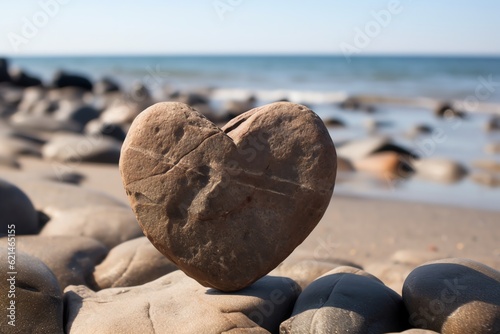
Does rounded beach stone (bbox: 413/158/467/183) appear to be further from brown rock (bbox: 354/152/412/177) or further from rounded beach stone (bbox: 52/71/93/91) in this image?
rounded beach stone (bbox: 52/71/93/91)

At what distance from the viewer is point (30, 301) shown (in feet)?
11.3

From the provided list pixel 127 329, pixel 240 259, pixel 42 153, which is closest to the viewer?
pixel 127 329

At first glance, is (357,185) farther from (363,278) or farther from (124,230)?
(363,278)

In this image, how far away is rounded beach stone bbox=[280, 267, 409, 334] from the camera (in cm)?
332

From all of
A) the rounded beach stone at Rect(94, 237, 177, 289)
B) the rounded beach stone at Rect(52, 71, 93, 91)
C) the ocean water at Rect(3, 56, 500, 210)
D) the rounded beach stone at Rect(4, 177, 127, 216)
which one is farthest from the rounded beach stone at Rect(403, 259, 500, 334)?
the rounded beach stone at Rect(52, 71, 93, 91)

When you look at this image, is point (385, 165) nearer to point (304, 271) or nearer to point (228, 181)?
point (304, 271)

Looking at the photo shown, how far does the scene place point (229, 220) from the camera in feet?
11.6

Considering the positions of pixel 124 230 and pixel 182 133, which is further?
pixel 124 230

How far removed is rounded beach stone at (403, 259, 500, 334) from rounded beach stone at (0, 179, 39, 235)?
3.17 metres

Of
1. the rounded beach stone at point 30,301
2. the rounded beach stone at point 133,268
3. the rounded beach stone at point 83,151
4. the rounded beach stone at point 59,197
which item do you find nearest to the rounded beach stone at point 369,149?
the rounded beach stone at point 83,151

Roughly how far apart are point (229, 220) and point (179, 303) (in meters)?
0.56

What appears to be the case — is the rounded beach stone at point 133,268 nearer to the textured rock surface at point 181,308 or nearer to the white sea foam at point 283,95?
the textured rock surface at point 181,308

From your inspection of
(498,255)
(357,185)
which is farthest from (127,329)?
(357,185)

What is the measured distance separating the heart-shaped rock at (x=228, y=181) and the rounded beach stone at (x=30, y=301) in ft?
2.15
